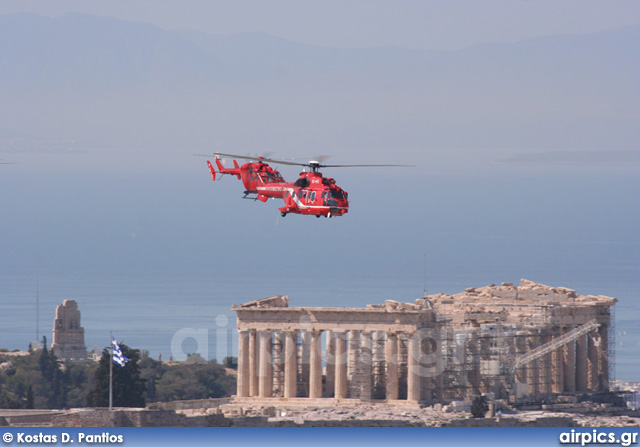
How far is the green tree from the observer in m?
181

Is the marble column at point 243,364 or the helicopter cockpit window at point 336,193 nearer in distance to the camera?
the helicopter cockpit window at point 336,193

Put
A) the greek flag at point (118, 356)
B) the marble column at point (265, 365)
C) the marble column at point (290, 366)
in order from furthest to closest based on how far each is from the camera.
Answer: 1. the marble column at point (265, 365)
2. the marble column at point (290, 366)
3. the greek flag at point (118, 356)

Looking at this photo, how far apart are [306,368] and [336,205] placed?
40.2 m

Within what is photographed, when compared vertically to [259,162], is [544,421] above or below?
below

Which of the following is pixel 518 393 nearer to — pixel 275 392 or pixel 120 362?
pixel 275 392

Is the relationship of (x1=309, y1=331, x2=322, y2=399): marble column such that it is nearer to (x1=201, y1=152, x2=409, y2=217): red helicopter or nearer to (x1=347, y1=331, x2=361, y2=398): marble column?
(x1=347, y1=331, x2=361, y2=398): marble column

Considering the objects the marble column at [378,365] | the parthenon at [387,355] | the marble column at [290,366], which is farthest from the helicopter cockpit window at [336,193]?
the marble column at [378,365]

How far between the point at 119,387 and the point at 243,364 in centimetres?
1179

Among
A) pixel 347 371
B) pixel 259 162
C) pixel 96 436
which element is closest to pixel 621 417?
pixel 347 371

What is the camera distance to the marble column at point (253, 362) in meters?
189

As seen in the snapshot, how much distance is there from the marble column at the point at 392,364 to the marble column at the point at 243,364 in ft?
38.4

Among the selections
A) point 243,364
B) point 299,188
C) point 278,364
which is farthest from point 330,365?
point 299,188

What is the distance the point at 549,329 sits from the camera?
646ft

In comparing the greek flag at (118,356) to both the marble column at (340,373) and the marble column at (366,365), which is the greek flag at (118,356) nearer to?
the marble column at (340,373)
